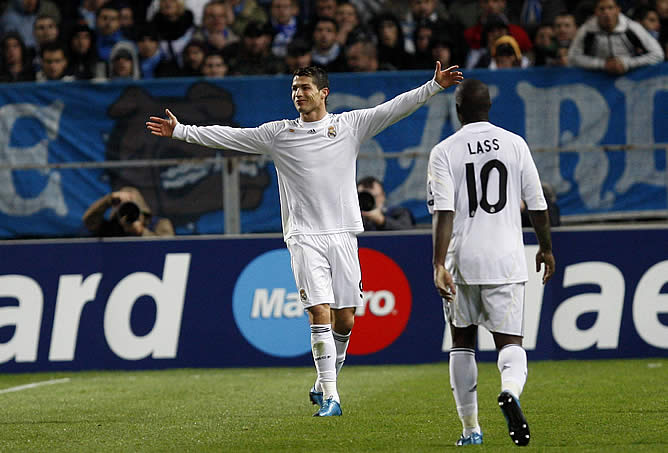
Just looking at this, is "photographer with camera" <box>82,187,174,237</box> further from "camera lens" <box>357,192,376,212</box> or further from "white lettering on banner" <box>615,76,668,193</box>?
"white lettering on banner" <box>615,76,668,193</box>

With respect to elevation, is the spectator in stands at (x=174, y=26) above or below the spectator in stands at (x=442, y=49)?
above

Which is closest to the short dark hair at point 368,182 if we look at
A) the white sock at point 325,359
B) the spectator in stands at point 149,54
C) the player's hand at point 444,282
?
the spectator in stands at point 149,54

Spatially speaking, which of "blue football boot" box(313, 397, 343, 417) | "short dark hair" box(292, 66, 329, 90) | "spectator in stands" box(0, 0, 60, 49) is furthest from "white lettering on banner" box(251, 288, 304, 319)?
"spectator in stands" box(0, 0, 60, 49)

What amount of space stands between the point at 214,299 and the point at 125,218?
1.28 meters

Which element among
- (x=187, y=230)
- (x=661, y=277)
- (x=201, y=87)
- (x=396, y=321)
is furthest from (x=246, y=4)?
(x=661, y=277)

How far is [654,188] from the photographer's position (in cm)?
1270

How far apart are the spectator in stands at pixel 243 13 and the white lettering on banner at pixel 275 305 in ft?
15.4

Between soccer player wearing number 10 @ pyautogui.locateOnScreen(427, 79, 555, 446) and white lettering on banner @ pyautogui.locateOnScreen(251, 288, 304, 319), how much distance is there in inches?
238

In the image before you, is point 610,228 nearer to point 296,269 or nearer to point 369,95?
point 369,95

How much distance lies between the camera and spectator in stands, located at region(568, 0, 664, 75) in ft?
44.4

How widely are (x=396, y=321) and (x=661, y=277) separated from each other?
2716 millimetres

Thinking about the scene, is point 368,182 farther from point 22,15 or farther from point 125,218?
point 22,15

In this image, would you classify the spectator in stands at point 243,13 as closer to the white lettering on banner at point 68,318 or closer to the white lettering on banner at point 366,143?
the white lettering on banner at point 366,143

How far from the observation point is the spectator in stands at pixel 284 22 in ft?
50.8
